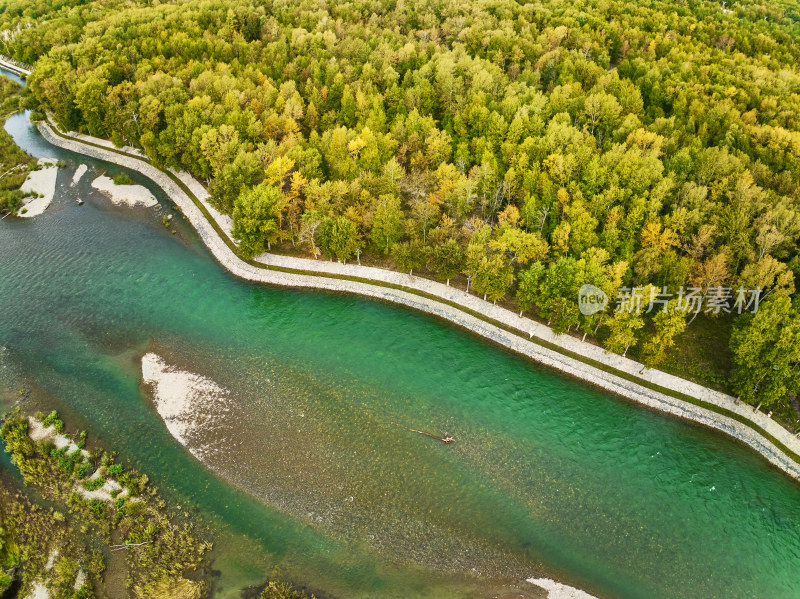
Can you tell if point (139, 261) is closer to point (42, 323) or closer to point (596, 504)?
point (42, 323)

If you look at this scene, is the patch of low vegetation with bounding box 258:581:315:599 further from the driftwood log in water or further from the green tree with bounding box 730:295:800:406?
the green tree with bounding box 730:295:800:406

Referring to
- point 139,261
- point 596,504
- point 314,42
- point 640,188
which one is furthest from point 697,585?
point 314,42

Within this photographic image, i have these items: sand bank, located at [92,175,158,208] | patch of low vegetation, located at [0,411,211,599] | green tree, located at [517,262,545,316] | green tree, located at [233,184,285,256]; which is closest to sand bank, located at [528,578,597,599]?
patch of low vegetation, located at [0,411,211,599]

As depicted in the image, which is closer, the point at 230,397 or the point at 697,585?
the point at 697,585

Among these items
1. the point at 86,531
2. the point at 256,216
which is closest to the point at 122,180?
the point at 256,216

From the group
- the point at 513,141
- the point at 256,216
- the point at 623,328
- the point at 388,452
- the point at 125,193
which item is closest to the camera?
the point at 388,452

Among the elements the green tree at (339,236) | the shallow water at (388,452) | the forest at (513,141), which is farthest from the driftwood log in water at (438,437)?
the green tree at (339,236)

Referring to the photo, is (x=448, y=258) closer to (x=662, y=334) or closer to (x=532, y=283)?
(x=532, y=283)
